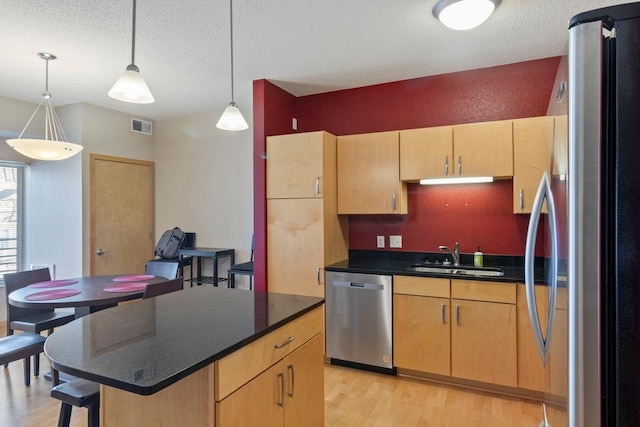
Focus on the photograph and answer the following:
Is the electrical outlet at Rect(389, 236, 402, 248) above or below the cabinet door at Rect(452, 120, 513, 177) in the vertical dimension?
below

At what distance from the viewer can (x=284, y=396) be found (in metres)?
1.57

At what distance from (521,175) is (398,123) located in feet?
4.00

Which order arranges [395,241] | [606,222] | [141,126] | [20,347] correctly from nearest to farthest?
[606,222]
[20,347]
[395,241]
[141,126]

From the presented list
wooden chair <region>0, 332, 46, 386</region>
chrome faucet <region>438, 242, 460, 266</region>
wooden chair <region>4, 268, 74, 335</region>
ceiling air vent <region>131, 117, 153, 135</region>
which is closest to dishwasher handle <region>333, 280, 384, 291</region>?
chrome faucet <region>438, 242, 460, 266</region>

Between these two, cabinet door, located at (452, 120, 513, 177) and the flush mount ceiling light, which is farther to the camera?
cabinet door, located at (452, 120, 513, 177)

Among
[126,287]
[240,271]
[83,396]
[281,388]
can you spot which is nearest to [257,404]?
[281,388]

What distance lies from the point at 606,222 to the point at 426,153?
2.24 meters

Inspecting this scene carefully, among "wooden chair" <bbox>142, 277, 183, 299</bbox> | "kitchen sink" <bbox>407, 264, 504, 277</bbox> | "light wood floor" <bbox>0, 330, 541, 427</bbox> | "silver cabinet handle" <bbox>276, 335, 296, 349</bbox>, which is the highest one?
"kitchen sink" <bbox>407, 264, 504, 277</bbox>

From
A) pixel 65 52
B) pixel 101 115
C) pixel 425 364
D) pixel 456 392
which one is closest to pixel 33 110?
pixel 101 115

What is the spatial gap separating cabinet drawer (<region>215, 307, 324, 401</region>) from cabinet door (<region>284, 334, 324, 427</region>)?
54mm

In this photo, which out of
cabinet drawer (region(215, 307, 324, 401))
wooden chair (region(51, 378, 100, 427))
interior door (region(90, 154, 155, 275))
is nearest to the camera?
cabinet drawer (region(215, 307, 324, 401))

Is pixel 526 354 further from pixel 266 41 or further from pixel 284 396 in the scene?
pixel 266 41

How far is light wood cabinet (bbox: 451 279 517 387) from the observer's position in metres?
2.60

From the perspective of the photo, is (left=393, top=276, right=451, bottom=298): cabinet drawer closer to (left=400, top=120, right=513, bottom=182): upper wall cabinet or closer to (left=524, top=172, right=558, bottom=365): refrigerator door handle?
(left=400, top=120, right=513, bottom=182): upper wall cabinet
